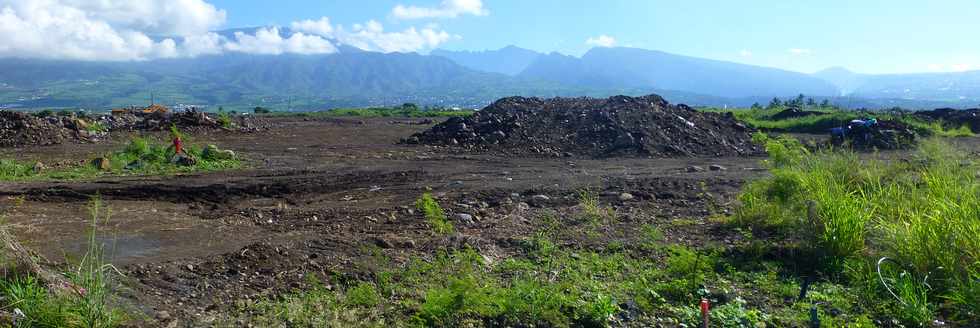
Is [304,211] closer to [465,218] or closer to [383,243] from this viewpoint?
[465,218]

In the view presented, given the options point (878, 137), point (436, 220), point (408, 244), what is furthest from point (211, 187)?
point (878, 137)

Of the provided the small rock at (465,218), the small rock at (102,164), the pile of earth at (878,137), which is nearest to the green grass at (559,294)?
the small rock at (465,218)

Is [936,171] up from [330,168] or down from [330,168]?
up

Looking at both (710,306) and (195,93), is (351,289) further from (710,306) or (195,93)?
(195,93)

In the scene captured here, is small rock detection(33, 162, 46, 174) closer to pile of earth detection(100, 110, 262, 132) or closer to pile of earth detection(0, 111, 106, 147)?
pile of earth detection(0, 111, 106, 147)

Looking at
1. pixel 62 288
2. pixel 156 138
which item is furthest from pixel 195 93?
pixel 62 288

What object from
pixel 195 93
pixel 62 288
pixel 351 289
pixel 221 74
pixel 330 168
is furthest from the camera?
pixel 221 74

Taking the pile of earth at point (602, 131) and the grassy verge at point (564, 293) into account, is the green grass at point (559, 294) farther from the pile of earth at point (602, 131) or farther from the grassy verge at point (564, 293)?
the pile of earth at point (602, 131)

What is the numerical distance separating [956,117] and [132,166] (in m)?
27.0

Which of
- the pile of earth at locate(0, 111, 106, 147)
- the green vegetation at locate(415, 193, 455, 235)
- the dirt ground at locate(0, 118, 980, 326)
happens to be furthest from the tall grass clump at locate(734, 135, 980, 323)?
the pile of earth at locate(0, 111, 106, 147)

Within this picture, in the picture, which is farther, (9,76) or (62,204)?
(9,76)

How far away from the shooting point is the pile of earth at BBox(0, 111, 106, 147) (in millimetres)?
16891

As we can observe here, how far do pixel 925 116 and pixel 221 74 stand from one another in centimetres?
20166

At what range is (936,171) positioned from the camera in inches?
282
